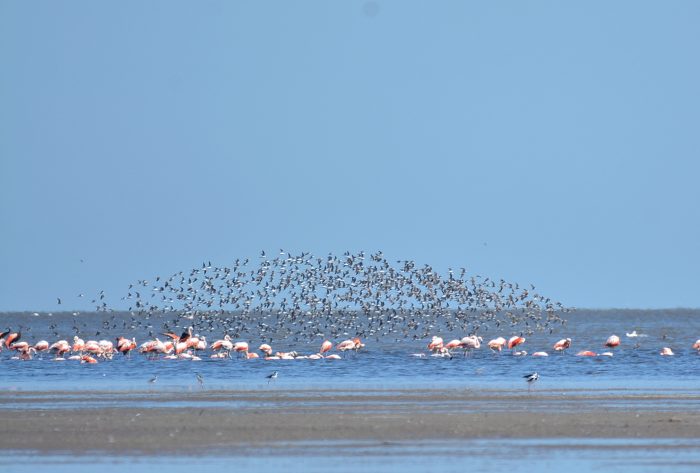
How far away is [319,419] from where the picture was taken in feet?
67.5

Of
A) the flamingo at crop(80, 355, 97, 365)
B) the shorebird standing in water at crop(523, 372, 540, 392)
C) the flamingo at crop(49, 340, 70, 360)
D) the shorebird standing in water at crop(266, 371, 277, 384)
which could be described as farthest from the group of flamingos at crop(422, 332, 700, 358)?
the shorebird standing in water at crop(523, 372, 540, 392)

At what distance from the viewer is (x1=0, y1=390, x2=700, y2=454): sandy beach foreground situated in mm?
18156

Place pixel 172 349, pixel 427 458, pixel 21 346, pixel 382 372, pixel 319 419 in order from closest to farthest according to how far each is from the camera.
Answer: pixel 427 458, pixel 319 419, pixel 382 372, pixel 172 349, pixel 21 346

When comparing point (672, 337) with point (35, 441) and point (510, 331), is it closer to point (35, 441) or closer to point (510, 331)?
point (510, 331)

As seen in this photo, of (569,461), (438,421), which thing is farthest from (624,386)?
(569,461)

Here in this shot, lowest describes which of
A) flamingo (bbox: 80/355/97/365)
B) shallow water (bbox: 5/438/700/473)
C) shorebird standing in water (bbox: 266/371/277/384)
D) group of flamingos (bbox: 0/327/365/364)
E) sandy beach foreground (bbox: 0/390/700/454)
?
shallow water (bbox: 5/438/700/473)

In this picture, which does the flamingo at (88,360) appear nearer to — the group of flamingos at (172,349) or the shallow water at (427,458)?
the group of flamingos at (172,349)

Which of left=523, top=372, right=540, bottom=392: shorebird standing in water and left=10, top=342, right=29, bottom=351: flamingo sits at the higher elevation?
left=10, top=342, right=29, bottom=351: flamingo

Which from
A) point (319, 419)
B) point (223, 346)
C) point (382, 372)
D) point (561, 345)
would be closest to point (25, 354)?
point (223, 346)

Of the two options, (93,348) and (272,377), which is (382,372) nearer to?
(272,377)

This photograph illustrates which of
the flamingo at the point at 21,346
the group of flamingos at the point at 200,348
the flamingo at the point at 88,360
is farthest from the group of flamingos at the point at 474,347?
the flamingo at the point at 21,346

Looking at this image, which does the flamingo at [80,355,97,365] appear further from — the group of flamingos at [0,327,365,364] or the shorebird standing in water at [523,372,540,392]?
the shorebird standing in water at [523,372,540,392]

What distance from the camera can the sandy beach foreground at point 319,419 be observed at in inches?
715

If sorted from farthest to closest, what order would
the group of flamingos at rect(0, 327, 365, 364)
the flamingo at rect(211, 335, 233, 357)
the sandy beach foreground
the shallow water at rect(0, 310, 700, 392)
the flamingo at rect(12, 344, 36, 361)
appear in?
the flamingo at rect(12, 344, 36, 361), the flamingo at rect(211, 335, 233, 357), the group of flamingos at rect(0, 327, 365, 364), the shallow water at rect(0, 310, 700, 392), the sandy beach foreground
